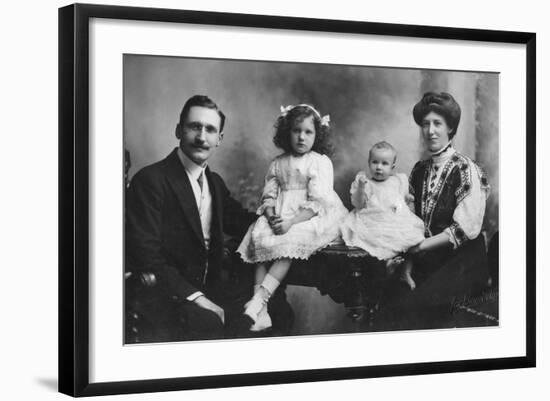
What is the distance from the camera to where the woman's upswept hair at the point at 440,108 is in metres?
4.90

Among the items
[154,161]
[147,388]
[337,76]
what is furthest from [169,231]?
[337,76]

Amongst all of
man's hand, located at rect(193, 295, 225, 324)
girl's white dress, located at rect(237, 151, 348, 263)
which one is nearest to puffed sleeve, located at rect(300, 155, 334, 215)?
girl's white dress, located at rect(237, 151, 348, 263)

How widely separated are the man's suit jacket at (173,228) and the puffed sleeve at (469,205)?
0.93 meters

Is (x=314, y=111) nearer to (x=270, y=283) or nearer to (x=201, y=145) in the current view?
(x=201, y=145)

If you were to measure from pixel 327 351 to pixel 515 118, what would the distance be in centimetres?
123

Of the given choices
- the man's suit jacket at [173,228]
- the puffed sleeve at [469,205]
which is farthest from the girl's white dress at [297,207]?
the puffed sleeve at [469,205]

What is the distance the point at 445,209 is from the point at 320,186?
548mm

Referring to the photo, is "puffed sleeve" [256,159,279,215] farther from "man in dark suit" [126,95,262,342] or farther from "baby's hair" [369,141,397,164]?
"baby's hair" [369,141,397,164]

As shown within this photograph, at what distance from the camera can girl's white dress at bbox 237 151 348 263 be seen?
15.3 feet

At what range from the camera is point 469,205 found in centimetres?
499

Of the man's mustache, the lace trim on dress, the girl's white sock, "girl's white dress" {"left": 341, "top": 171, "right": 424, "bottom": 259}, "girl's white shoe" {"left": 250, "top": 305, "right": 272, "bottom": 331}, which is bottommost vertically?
"girl's white shoe" {"left": 250, "top": 305, "right": 272, "bottom": 331}

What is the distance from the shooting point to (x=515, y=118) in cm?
509

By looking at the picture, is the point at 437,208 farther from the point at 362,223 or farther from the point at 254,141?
the point at 254,141

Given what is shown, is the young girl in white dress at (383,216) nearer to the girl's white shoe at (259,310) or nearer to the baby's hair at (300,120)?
the baby's hair at (300,120)
